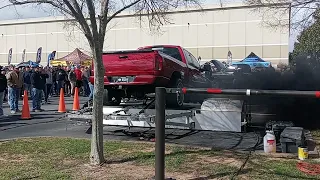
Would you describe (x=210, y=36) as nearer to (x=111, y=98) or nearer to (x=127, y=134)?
(x=111, y=98)

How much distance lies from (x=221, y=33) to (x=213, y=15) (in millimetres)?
2829

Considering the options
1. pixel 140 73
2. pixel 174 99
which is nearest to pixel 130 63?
pixel 140 73

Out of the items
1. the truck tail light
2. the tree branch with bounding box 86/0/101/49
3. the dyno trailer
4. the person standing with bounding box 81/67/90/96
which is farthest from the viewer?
the person standing with bounding box 81/67/90/96

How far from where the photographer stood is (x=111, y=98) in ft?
36.2

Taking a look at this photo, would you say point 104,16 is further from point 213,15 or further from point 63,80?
point 213,15

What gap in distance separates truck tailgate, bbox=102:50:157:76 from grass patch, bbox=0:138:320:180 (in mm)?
2066

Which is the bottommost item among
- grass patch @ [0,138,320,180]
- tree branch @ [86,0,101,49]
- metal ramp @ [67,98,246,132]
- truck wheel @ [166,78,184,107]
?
grass patch @ [0,138,320,180]

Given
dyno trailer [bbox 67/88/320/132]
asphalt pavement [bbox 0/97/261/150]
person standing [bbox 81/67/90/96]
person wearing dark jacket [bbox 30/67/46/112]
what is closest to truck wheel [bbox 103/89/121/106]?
asphalt pavement [bbox 0/97/261/150]

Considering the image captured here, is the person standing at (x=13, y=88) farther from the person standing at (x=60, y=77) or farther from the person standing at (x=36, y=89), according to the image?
the person standing at (x=60, y=77)

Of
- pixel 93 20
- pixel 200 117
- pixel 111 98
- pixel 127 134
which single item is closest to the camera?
pixel 93 20

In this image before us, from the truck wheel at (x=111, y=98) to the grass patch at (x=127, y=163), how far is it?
264cm

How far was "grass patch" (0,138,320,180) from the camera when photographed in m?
5.79

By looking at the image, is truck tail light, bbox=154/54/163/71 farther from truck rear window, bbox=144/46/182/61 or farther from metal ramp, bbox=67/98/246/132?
truck rear window, bbox=144/46/182/61

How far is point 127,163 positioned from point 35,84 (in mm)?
10026
